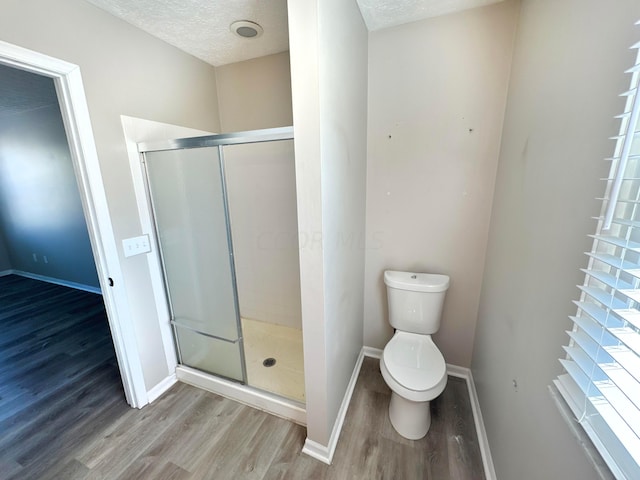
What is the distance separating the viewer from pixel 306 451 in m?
1.43

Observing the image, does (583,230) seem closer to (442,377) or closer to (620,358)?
(620,358)

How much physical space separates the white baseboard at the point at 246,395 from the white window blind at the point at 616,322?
1397 mm

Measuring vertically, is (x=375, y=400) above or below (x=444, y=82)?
below

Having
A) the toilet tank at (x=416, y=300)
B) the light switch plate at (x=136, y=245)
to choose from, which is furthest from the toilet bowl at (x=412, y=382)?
the light switch plate at (x=136, y=245)

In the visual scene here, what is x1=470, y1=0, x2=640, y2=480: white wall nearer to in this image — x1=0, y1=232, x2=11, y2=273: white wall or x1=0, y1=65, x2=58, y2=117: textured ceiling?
x1=0, y1=65, x2=58, y2=117: textured ceiling

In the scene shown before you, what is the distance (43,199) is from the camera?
11.4ft

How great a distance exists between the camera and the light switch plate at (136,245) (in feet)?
5.27

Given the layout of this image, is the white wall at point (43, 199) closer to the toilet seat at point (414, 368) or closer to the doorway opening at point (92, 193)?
the doorway opening at point (92, 193)

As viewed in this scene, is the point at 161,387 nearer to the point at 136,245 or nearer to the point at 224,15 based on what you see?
the point at 136,245

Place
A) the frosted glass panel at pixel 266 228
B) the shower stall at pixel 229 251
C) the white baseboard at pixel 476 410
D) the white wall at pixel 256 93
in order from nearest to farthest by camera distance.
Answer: the white baseboard at pixel 476 410 → the shower stall at pixel 229 251 → the white wall at pixel 256 93 → the frosted glass panel at pixel 266 228

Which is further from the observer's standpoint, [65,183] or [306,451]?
[65,183]

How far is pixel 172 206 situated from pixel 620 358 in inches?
87.4

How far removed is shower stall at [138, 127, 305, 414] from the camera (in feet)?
5.43

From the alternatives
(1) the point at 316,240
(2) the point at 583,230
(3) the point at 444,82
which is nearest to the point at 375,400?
(1) the point at 316,240
